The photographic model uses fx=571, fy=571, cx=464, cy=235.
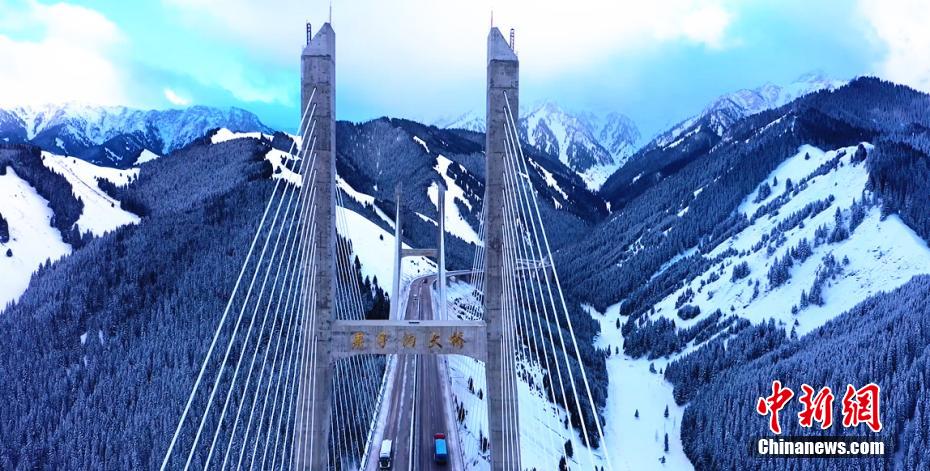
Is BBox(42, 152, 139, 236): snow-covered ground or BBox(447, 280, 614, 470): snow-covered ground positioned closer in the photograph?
Result: BBox(447, 280, 614, 470): snow-covered ground

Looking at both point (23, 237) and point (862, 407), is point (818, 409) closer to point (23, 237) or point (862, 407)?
point (862, 407)

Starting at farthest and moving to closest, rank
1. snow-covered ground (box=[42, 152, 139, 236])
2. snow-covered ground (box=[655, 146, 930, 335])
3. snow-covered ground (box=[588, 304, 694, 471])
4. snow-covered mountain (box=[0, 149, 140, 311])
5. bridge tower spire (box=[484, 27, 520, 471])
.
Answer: snow-covered ground (box=[42, 152, 139, 236]) → snow-covered mountain (box=[0, 149, 140, 311]) → snow-covered ground (box=[655, 146, 930, 335]) → snow-covered ground (box=[588, 304, 694, 471]) → bridge tower spire (box=[484, 27, 520, 471])

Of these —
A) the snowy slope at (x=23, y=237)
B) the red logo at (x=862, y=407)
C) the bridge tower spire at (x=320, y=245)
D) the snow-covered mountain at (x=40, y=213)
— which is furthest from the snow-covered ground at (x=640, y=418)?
the snow-covered mountain at (x=40, y=213)

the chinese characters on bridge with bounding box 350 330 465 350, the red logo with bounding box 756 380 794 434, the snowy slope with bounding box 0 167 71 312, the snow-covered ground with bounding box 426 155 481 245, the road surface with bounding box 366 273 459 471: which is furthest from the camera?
the snow-covered ground with bounding box 426 155 481 245

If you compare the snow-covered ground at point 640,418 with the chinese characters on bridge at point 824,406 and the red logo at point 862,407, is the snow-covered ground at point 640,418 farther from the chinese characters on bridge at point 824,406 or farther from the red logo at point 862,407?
the red logo at point 862,407

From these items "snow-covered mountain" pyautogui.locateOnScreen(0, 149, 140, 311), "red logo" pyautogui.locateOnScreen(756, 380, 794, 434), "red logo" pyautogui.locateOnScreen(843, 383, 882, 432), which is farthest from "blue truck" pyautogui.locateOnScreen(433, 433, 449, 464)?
"snow-covered mountain" pyautogui.locateOnScreen(0, 149, 140, 311)

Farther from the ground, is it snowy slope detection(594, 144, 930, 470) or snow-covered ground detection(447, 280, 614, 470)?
snowy slope detection(594, 144, 930, 470)

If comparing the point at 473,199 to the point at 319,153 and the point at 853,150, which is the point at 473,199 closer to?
the point at 853,150

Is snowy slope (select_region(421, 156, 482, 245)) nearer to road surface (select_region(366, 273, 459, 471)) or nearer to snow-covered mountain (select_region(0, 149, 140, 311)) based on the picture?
snow-covered mountain (select_region(0, 149, 140, 311))
